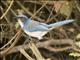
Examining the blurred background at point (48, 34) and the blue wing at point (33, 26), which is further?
the blurred background at point (48, 34)

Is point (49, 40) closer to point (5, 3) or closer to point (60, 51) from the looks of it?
point (60, 51)

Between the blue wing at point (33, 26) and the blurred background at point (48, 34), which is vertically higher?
the blue wing at point (33, 26)

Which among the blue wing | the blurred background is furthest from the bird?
the blurred background

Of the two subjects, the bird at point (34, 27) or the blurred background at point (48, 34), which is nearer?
the bird at point (34, 27)

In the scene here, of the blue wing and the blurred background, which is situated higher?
the blue wing

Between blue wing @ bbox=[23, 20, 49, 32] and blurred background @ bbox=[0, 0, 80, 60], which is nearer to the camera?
blue wing @ bbox=[23, 20, 49, 32]

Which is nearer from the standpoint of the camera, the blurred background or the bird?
the bird

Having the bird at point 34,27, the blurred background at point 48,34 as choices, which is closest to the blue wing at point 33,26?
the bird at point 34,27

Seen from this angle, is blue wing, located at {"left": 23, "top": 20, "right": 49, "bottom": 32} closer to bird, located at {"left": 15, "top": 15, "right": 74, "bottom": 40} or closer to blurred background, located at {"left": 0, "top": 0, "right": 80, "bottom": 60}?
bird, located at {"left": 15, "top": 15, "right": 74, "bottom": 40}

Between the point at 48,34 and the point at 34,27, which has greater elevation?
the point at 34,27

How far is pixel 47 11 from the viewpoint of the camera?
5637 mm

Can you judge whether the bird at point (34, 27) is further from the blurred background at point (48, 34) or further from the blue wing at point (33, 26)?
the blurred background at point (48, 34)

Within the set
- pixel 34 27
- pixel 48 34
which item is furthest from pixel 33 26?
pixel 48 34

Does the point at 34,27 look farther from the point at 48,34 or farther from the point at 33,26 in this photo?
the point at 48,34
